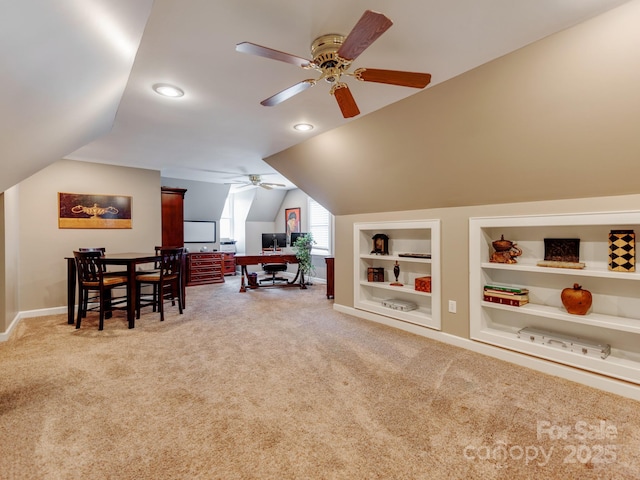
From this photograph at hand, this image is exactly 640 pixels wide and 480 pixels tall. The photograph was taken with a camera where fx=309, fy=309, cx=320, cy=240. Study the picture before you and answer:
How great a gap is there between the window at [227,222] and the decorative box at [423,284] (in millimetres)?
6791

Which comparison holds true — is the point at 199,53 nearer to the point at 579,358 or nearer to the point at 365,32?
the point at 365,32

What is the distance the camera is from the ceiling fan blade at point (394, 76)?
170 cm

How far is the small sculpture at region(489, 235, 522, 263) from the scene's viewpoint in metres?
2.89

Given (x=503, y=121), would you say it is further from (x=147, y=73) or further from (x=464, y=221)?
(x=147, y=73)

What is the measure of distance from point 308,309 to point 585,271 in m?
3.29

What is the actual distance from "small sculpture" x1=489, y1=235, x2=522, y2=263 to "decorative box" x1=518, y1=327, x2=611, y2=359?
25.8 inches

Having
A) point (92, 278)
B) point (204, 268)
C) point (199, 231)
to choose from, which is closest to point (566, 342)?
point (92, 278)

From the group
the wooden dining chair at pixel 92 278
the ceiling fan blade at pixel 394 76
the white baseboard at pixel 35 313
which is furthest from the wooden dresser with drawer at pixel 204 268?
the ceiling fan blade at pixel 394 76

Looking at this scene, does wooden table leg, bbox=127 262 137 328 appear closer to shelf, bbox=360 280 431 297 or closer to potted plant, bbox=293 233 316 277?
shelf, bbox=360 280 431 297

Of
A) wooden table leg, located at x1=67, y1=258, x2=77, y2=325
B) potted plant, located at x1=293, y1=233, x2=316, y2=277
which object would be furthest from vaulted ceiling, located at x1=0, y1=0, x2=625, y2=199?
potted plant, located at x1=293, y1=233, x2=316, y2=277

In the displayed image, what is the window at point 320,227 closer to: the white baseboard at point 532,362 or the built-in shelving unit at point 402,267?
the built-in shelving unit at point 402,267

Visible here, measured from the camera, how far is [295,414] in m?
1.97

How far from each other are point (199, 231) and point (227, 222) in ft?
5.08

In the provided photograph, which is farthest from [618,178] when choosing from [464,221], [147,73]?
[147,73]
